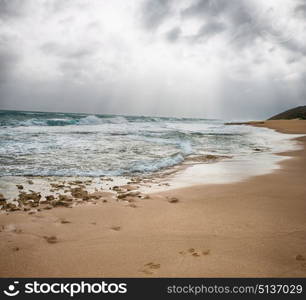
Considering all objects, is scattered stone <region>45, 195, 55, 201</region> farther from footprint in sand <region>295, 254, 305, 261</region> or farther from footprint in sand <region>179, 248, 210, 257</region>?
footprint in sand <region>295, 254, 305, 261</region>

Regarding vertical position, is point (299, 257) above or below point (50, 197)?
below

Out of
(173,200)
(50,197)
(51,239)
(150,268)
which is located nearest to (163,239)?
(150,268)

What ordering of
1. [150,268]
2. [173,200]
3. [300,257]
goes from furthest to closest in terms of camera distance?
[173,200], [300,257], [150,268]

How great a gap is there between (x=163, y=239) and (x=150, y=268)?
560 millimetres

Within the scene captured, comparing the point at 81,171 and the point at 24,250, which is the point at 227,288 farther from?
the point at 81,171

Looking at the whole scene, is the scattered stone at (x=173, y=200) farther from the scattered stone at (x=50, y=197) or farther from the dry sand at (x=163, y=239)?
the scattered stone at (x=50, y=197)

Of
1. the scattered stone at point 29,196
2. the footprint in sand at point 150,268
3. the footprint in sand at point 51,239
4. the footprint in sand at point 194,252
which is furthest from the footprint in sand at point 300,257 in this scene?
the scattered stone at point 29,196

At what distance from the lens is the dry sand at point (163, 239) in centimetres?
213

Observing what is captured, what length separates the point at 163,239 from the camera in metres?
2.68

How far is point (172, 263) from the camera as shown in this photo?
221 cm

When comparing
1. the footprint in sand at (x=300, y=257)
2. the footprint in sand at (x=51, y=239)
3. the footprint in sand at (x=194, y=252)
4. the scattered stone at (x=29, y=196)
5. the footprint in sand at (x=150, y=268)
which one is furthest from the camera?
the scattered stone at (x=29, y=196)

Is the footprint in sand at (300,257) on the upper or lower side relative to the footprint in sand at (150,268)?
upper

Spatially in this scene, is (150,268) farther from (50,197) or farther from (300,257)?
(50,197)

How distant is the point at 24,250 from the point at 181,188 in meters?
3.11
